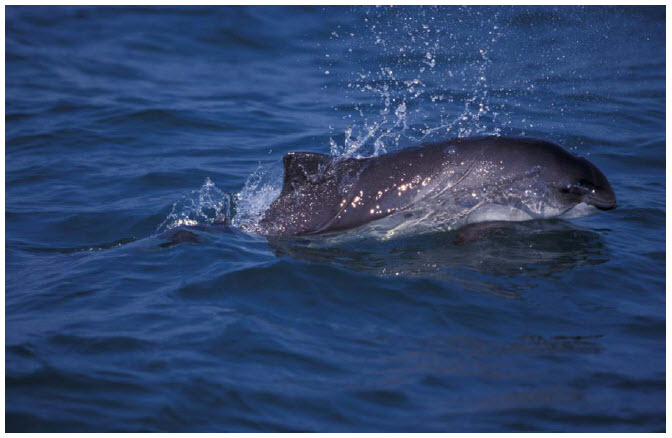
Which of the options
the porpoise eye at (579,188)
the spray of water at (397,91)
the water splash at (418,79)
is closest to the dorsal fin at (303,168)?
the spray of water at (397,91)

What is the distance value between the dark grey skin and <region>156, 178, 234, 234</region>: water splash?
4.72 ft

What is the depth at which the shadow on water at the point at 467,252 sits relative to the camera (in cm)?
706

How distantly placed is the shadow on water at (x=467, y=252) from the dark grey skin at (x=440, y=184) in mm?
197

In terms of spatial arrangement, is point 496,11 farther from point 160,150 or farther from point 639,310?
point 639,310

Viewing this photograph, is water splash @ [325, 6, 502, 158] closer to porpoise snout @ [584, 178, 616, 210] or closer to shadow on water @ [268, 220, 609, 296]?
shadow on water @ [268, 220, 609, 296]

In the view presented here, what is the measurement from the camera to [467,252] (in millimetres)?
7438

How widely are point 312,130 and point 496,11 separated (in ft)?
18.7

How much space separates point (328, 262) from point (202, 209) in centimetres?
266

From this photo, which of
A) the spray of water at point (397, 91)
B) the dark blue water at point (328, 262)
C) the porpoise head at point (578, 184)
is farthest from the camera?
the spray of water at point (397, 91)

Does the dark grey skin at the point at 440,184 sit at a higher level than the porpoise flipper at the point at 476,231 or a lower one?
higher

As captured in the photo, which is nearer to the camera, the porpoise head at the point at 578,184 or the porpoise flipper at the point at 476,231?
the porpoise flipper at the point at 476,231

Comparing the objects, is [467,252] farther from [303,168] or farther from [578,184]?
[303,168]

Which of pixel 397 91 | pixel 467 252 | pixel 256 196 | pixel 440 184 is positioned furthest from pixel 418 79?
pixel 467 252

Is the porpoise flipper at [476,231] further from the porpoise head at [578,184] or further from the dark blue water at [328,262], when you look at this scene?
the porpoise head at [578,184]
